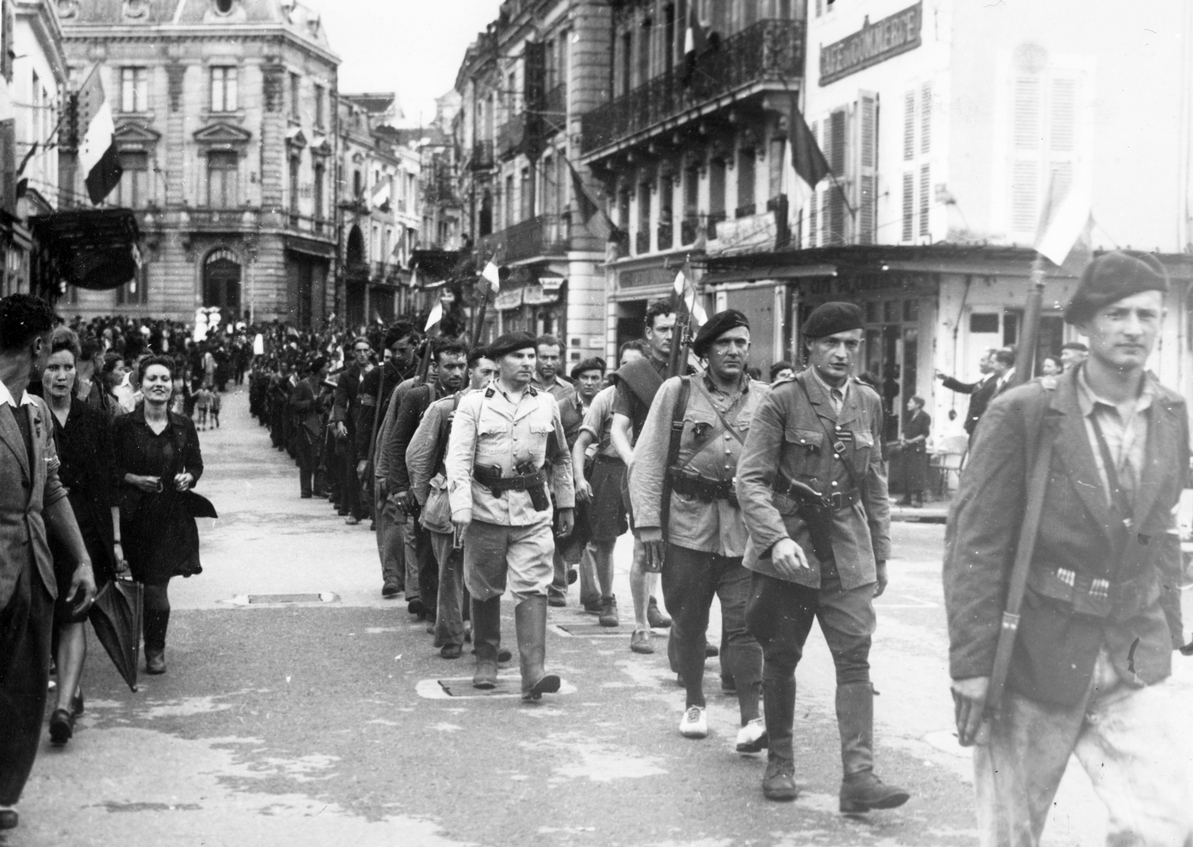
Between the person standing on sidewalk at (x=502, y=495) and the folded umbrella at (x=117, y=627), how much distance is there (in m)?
1.56

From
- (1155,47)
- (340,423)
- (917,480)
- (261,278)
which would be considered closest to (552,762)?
(340,423)

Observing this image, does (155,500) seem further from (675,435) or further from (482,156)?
(482,156)

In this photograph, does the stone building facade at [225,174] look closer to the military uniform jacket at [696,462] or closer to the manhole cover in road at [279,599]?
the manhole cover in road at [279,599]

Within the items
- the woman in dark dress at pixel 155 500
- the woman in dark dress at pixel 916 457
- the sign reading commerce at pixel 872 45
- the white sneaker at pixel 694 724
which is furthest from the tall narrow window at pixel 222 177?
the white sneaker at pixel 694 724

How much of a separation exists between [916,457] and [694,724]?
12.9 m

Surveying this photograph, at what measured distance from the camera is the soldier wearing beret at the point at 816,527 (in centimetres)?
568

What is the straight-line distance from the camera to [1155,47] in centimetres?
2175

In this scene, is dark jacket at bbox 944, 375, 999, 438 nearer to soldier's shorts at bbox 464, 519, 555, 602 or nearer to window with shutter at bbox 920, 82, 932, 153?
window with shutter at bbox 920, 82, 932, 153

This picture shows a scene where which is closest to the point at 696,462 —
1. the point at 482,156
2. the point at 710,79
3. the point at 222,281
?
the point at 710,79

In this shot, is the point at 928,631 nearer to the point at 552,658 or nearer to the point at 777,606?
the point at 552,658

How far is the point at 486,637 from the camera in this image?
8000 millimetres

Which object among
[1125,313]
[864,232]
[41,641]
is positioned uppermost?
[864,232]

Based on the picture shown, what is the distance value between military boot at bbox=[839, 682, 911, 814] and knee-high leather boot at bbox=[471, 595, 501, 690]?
266 centimetres

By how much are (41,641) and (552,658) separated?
12.4 ft
